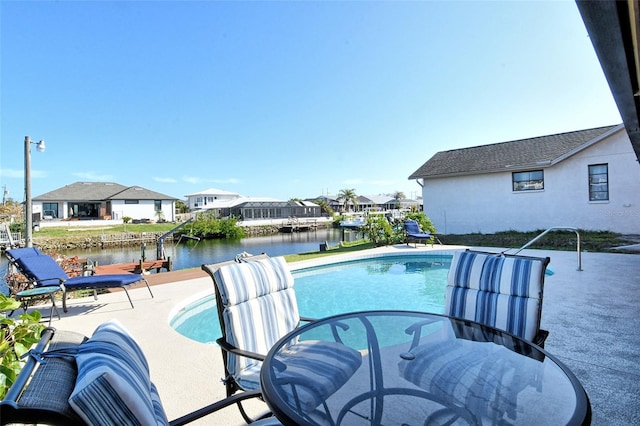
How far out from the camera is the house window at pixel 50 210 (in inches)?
1185

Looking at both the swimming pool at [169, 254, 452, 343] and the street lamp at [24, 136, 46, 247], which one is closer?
the swimming pool at [169, 254, 452, 343]

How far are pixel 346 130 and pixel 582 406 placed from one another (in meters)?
17.2

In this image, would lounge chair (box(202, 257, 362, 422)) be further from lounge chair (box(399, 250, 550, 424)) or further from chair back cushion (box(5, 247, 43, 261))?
chair back cushion (box(5, 247, 43, 261))

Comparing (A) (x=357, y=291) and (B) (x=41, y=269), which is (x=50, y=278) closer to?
(B) (x=41, y=269)

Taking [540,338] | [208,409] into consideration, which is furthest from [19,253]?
[540,338]

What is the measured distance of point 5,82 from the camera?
7.94m

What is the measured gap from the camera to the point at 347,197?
58344 millimetres

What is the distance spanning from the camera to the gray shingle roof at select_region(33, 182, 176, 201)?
3089 cm

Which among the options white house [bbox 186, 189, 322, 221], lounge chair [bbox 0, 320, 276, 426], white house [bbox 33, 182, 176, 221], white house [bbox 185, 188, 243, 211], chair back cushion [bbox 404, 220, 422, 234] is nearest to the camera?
lounge chair [bbox 0, 320, 276, 426]

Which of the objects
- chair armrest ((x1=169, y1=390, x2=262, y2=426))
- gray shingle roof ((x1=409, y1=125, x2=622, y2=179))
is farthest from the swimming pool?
gray shingle roof ((x1=409, y1=125, x2=622, y2=179))

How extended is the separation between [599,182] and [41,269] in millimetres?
16178

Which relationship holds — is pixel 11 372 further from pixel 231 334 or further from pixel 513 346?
pixel 513 346

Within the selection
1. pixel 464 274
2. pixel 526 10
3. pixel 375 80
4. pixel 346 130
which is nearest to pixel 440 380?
pixel 464 274

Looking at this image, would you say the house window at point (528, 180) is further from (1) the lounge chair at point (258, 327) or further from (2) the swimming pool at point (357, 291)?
(1) the lounge chair at point (258, 327)
